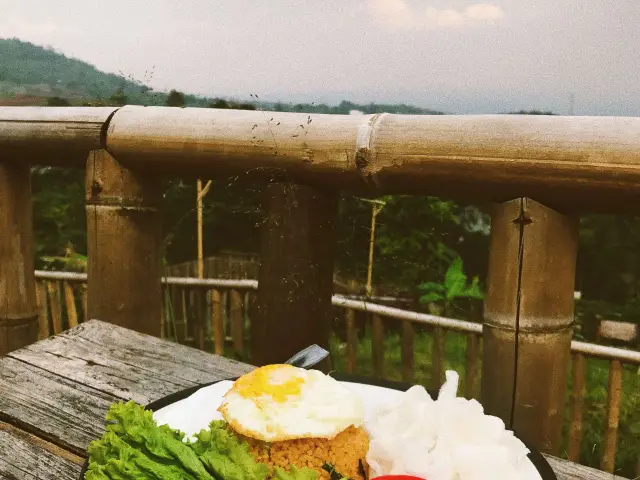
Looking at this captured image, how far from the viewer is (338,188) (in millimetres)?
1369

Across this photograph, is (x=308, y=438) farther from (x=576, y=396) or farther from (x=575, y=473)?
(x=576, y=396)

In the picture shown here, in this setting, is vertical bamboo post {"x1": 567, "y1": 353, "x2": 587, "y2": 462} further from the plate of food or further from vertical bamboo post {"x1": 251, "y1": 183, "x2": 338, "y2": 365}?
the plate of food

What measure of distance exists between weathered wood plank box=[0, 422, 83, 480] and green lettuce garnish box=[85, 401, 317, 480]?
10.0 inches

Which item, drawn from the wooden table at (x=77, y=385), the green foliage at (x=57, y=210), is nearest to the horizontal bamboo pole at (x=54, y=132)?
the wooden table at (x=77, y=385)

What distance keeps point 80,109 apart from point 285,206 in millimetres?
671

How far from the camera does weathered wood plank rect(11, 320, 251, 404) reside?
1.22 meters

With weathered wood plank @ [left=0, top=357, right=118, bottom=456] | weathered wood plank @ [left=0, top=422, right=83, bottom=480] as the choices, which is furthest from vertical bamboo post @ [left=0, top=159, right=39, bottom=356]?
weathered wood plank @ [left=0, top=422, right=83, bottom=480]

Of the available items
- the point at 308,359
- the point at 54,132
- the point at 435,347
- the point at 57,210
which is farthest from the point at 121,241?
the point at 57,210

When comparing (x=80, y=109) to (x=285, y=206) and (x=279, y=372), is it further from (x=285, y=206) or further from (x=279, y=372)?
(x=279, y=372)

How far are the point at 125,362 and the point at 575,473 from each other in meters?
0.86

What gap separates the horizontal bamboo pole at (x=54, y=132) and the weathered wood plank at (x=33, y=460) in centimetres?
83

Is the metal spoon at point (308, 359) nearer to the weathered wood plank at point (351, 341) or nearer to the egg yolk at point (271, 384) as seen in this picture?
the egg yolk at point (271, 384)

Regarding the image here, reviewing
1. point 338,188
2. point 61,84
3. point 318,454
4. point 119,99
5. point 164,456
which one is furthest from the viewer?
point 61,84

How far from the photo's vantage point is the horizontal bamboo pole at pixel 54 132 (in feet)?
5.39
